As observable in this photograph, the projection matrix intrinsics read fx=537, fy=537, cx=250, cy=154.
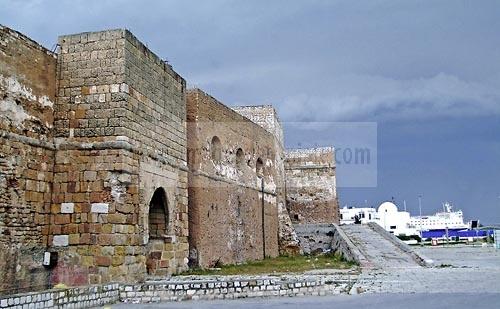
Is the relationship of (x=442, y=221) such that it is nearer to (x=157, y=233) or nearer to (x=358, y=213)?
(x=358, y=213)

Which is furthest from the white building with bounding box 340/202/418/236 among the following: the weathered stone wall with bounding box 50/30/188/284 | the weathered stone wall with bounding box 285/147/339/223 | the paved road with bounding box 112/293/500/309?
the paved road with bounding box 112/293/500/309

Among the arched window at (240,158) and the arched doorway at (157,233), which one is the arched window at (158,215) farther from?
the arched window at (240,158)

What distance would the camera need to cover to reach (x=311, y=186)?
99.9ft

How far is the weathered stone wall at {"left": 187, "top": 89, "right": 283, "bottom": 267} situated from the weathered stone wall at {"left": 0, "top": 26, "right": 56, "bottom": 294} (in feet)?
16.3

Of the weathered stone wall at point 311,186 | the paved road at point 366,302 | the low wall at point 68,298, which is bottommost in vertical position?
the paved road at point 366,302

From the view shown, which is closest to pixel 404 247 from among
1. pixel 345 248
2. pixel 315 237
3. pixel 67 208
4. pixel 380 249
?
pixel 380 249

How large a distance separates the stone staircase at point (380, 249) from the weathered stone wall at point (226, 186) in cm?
387

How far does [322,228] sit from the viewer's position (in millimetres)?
26562

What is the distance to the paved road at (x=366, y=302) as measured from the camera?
27.2 ft

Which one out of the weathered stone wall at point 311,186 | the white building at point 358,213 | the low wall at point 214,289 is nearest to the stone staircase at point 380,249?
the weathered stone wall at point 311,186

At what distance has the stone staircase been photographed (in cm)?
1636

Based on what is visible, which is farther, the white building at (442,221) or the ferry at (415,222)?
the white building at (442,221)

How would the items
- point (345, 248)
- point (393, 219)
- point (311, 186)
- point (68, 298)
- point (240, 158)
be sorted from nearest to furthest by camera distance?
point (68, 298) < point (240, 158) < point (345, 248) < point (311, 186) < point (393, 219)

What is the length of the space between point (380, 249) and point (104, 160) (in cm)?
1238
